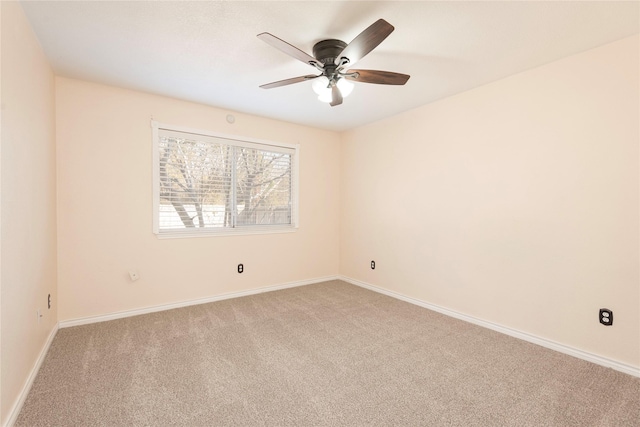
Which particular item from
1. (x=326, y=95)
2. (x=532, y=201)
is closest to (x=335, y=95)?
(x=326, y=95)

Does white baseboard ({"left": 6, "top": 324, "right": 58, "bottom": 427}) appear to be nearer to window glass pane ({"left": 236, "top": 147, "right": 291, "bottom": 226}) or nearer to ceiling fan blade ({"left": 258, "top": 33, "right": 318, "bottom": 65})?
window glass pane ({"left": 236, "top": 147, "right": 291, "bottom": 226})

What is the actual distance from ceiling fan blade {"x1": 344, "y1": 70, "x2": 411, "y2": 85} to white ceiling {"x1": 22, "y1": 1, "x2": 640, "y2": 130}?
24 centimetres

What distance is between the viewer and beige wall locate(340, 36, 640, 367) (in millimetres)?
2100

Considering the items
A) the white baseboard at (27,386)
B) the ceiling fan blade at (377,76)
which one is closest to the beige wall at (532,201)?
the ceiling fan blade at (377,76)

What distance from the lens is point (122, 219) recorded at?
119 inches

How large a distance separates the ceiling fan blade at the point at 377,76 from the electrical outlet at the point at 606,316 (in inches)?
89.8

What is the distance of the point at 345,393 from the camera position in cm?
181

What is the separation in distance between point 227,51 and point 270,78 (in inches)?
20.2

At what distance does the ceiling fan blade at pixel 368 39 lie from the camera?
1538 millimetres

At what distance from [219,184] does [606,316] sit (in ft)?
12.7

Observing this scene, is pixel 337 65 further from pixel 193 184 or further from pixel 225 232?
pixel 225 232

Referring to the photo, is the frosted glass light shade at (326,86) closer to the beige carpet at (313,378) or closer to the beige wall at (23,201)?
the beige wall at (23,201)

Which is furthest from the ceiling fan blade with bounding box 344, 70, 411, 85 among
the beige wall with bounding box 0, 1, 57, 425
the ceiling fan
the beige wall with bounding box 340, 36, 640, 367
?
the beige wall with bounding box 0, 1, 57, 425

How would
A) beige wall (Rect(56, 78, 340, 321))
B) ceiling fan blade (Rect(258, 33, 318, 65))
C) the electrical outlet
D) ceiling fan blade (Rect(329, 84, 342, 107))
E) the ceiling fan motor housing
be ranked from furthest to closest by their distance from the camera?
beige wall (Rect(56, 78, 340, 321))
ceiling fan blade (Rect(329, 84, 342, 107))
the electrical outlet
the ceiling fan motor housing
ceiling fan blade (Rect(258, 33, 318, 65))
